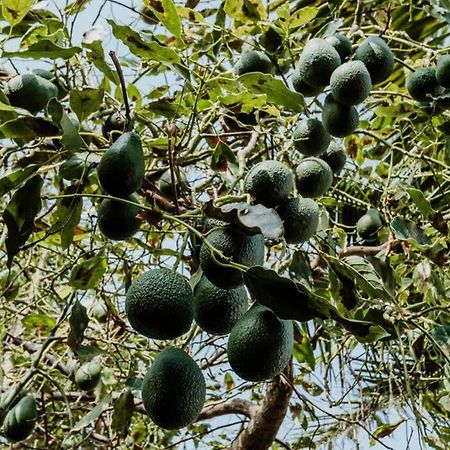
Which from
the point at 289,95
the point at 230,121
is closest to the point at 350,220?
the point at 230,121

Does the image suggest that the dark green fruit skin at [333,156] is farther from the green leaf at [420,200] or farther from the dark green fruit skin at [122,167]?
the dark green fruit skin at [122,167]

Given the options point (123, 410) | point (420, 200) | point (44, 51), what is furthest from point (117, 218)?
point (420, 200)

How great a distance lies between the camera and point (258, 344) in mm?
658

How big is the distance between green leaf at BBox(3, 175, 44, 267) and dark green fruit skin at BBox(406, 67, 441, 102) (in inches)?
26.3

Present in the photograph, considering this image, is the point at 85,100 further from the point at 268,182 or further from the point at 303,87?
the point at 303,87

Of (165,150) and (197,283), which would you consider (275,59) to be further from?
(197,283)

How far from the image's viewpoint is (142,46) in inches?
31.2

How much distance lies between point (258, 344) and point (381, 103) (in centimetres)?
89

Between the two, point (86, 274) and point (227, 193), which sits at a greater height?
point (227, 193)

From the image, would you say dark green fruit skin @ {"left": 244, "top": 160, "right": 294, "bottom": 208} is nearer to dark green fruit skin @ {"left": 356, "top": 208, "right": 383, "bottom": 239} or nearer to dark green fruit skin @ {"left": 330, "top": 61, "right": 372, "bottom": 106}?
dark green fruit skin @ {"left": 330, "top": 61, "right": 372, "bottom": 106}

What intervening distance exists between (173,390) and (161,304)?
10cm

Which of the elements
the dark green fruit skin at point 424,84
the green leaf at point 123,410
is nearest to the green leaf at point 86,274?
the green leaf at point 123,410

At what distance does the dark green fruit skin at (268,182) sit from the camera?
2.51ft

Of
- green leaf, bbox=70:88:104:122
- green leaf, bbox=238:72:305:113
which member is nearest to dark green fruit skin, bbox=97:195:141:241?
green leaf, bbox=70:88:104:122
